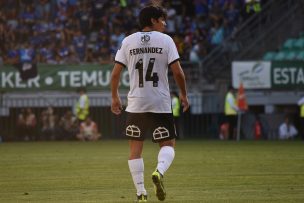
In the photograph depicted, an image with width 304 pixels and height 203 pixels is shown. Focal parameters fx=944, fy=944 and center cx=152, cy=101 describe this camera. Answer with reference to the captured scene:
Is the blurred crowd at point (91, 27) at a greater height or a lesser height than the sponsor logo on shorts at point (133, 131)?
greater

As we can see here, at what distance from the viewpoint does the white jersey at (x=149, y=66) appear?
11.2 m

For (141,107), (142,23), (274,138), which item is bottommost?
(274,138)

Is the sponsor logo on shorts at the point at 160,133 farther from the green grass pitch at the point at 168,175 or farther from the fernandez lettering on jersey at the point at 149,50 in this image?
the fernandez lettering on jersey at the point at 149,50

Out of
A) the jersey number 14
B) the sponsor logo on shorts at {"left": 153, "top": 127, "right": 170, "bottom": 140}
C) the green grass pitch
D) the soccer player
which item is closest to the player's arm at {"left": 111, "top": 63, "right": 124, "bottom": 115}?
the soccer player

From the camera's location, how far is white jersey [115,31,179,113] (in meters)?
11.2

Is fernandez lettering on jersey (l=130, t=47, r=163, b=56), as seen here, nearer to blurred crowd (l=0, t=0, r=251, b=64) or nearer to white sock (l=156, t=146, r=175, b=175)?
white sock (l=156, t=146, r=175, b=175)

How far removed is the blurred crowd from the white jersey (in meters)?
22.7

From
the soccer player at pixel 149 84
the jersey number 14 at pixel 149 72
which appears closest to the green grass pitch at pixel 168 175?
the soccer player at pixel 149 84

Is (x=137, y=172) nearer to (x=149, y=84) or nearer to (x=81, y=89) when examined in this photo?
(x=149, y=84)

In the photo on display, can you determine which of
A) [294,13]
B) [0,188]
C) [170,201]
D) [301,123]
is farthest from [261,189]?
[294,13]

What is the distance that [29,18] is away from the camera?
1458 inches

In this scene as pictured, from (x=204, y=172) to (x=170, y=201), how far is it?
16.5ft

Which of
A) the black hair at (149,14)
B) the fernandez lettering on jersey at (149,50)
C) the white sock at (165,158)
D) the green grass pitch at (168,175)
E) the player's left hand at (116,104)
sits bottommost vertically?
the green grass pitch at (168,175)

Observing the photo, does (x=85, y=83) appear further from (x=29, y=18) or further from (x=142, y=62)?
(x=142, y=62)
